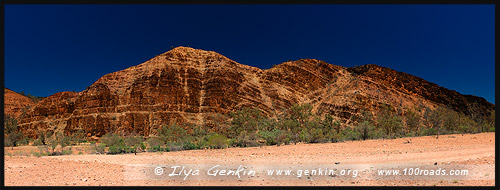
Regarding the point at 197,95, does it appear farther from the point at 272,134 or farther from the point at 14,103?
the point at 14,103

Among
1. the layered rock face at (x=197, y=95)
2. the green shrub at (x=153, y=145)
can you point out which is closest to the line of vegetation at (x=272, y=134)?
the green shrub at (x=153, y=145)

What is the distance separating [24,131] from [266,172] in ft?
187

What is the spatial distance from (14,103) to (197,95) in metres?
46.2

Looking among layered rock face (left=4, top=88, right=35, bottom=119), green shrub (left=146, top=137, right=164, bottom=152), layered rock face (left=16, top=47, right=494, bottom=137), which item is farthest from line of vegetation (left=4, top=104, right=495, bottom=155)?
layered rock face (left=4, top=88, right=35, bottom=119)

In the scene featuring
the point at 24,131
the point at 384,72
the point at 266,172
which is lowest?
the point at 24,131

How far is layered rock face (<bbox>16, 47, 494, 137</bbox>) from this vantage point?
1766 inches

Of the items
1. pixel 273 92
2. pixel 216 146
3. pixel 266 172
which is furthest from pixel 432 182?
pixel 273 92

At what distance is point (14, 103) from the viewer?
210 feet

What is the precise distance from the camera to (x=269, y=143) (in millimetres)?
18641

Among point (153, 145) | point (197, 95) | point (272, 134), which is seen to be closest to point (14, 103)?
point (197, 95)

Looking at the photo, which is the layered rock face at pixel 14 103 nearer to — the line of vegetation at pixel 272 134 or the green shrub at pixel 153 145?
the line of vegetation at pixel 272 134

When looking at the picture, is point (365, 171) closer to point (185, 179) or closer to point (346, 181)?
point (346, 181)

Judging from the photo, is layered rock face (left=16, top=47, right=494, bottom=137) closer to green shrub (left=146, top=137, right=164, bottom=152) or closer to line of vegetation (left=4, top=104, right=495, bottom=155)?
line of vegetation (left=4, top=104, right=495, bottom=155)

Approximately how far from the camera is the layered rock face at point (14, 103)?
6012 cm
